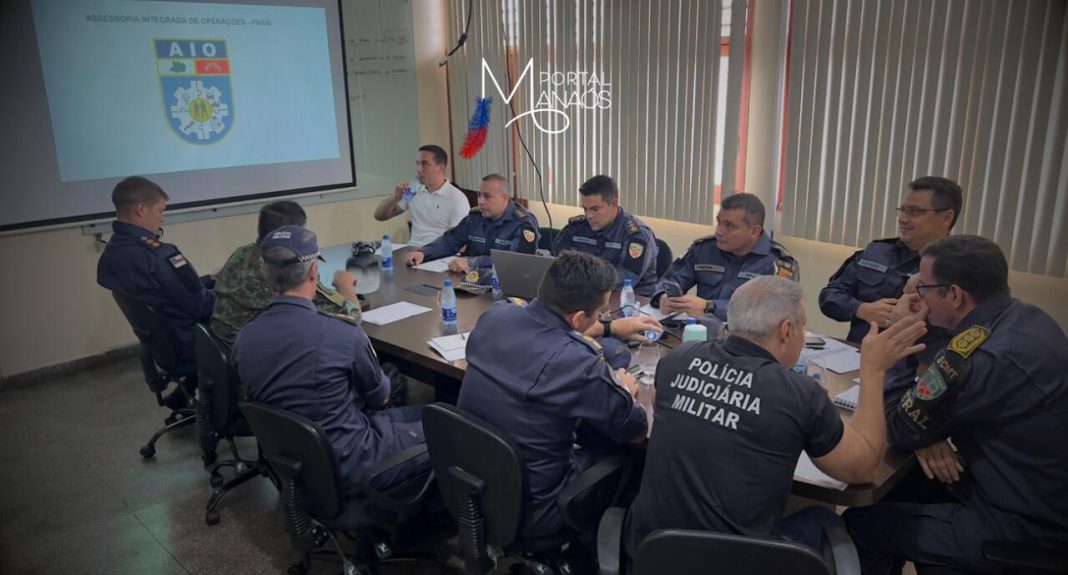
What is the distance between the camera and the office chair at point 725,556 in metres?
1.49

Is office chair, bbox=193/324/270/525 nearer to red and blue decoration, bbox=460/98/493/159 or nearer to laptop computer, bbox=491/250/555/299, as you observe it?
laptop computer, bbox=491/250/555/299

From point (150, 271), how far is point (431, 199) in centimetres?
212

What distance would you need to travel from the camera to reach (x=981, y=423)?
1911mm

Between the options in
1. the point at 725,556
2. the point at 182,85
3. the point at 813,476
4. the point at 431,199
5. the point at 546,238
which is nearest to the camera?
the point at 725,556

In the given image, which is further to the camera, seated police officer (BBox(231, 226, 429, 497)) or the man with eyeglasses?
the man with eyeglasses

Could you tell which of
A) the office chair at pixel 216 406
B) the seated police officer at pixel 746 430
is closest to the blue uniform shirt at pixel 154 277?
the office chair at pixel 216 406

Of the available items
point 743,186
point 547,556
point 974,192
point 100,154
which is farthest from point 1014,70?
point 100,154

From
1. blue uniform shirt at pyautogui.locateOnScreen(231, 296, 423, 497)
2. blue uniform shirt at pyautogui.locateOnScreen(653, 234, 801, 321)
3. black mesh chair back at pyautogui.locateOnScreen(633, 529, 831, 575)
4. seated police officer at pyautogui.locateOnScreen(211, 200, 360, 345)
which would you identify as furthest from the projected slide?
black mesh chair back at pyautogui.locateOnScreen(633, 529, 831, 575)

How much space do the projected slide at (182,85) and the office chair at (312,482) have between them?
3.37 metres

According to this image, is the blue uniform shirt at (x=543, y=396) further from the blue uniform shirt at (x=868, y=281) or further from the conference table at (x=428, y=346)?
the blue uniform shirt at (x=868, y=281)

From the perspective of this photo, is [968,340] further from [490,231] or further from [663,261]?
[490,231]

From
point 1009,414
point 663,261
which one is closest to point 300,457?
point 1009,414

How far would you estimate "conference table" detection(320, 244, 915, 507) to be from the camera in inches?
→ 74.6

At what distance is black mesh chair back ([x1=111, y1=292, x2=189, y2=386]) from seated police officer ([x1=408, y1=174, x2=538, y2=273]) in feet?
4.69
